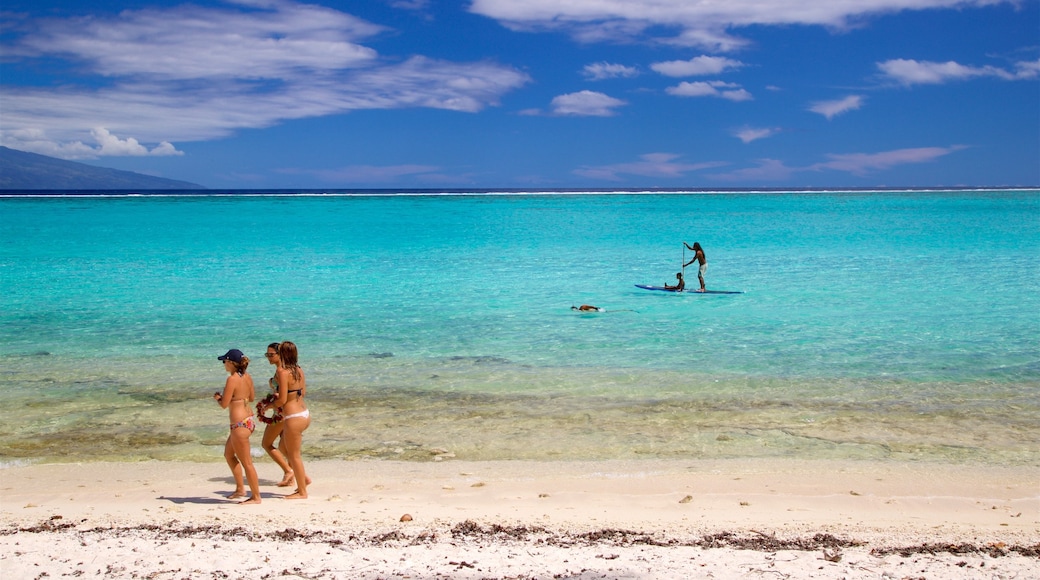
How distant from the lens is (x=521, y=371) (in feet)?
39.7

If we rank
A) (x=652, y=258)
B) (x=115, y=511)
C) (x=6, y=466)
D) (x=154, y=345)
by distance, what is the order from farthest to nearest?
(x=652, y=258) < (x=154, y=345) < (x=6, y=466) < (x=115, y=511)

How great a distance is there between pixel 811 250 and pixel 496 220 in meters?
32.9

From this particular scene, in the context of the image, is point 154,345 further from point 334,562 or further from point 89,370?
point 334,562

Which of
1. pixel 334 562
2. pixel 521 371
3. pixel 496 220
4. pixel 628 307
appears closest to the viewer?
pixel 334 562

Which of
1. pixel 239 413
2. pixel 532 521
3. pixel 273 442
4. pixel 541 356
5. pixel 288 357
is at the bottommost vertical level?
pixel 532 521

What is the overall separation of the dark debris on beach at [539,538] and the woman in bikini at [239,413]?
777mm

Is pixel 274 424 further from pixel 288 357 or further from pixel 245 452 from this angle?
pixel 288 357

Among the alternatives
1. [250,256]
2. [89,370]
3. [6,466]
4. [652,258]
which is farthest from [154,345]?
[652,258]

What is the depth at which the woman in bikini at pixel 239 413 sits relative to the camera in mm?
6590

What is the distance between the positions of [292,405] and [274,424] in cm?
43

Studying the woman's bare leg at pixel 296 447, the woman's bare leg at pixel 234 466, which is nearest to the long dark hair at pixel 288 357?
the woman's bare leg at pixel 296 447

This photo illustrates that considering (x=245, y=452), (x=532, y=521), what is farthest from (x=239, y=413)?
(x=532, y=521)

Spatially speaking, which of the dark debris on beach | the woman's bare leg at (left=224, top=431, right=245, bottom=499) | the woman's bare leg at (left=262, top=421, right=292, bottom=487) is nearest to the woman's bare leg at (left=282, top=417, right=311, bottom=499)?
the woman's bare leg at (left=262, top=421, right=292, bottom=487)

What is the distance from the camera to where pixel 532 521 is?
6457mm
